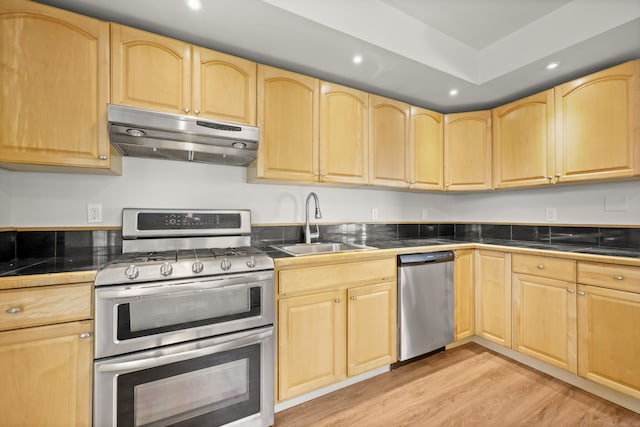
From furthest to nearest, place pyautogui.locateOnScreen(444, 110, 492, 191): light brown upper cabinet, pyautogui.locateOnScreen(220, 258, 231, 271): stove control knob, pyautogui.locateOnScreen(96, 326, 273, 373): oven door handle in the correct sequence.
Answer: pyautogui.locateOnScreen(444, 110, 492, 191): light brown upper cabinet < pyautogui.locateOnScreen(220, 258, 231, 271): stove control knob < pyautogui.locateOnScreen(96, 326, 273, 373): oven door handle

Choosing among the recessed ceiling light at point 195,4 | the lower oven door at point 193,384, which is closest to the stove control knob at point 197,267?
the lower oven door at point 193,384

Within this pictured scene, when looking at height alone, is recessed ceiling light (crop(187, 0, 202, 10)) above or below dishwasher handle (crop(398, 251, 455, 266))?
above

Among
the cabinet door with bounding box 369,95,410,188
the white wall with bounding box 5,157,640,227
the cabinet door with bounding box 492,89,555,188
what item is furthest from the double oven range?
the cabinet door with bounding box 492,89,555,188

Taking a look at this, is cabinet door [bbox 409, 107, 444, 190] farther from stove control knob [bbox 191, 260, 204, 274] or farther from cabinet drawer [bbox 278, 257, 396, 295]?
stove control knob [bbox 191, 260, 204, 274]

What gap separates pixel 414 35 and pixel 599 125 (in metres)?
1.49

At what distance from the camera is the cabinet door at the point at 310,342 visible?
1.60 m

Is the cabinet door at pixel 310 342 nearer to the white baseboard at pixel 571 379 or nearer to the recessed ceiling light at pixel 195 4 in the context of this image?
the white baseboard at pixel 571 379

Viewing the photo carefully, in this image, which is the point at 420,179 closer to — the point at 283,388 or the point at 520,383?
the point at 520,383

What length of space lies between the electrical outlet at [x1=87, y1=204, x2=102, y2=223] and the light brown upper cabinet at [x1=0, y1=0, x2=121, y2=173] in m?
0.29

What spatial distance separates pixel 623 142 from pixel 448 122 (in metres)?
1.26

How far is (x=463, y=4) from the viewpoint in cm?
183

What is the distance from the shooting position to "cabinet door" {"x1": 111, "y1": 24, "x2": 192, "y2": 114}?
4.87 feet

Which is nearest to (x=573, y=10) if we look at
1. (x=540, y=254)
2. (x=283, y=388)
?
(x=540, y=254)

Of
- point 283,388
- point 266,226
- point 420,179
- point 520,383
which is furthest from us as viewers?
point 420,179
